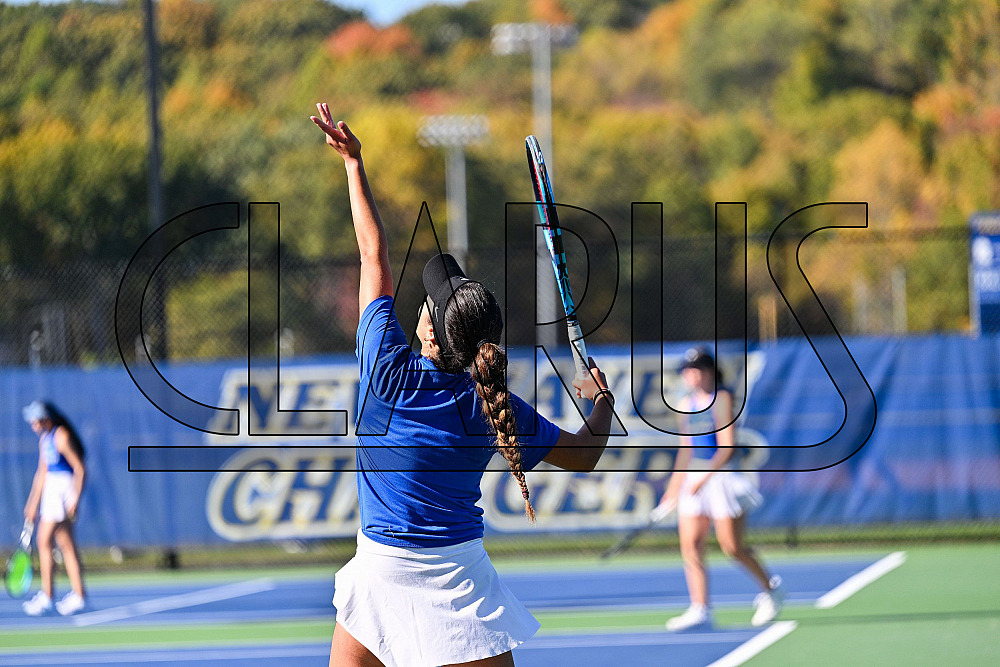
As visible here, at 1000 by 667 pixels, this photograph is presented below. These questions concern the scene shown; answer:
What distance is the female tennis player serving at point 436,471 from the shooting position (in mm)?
3773

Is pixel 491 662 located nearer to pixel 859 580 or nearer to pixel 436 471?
pixel 436 471

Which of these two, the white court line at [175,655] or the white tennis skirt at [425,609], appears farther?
the white court line at [175,655]

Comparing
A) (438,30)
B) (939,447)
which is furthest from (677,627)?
(438,30)

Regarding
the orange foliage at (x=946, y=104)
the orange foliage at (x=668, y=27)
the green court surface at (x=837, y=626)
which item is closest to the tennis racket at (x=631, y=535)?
the green court surface at (x=837, y=626)

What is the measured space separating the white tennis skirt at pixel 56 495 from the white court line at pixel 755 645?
527cm

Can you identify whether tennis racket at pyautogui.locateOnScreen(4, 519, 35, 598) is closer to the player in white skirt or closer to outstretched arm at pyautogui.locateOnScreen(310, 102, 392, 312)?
the player in white skirt

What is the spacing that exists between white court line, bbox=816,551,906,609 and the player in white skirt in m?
0.94

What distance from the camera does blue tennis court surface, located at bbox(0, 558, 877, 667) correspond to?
26.1 feet

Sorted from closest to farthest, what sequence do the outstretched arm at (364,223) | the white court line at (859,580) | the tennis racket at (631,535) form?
the outstretched arm at (364,223), the white court line at (859,580), the tennis racket at (631,535)

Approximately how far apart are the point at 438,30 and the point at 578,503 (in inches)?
2324

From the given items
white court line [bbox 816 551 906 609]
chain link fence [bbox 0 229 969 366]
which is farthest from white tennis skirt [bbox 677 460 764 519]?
chain link fence [bbox 0 229 969 366]

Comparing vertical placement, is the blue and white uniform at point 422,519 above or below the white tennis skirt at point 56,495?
above

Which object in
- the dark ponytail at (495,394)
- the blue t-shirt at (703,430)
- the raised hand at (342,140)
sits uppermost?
the raised hand at (342,140)

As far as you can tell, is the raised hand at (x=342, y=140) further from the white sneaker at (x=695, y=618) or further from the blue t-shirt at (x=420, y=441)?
the white sneaker at (x=695, y=618)
